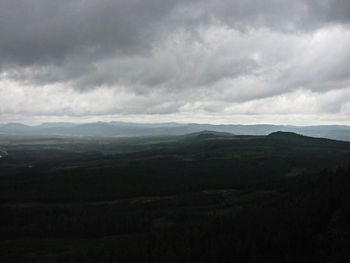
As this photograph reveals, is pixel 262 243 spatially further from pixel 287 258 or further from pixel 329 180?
pixel 329 180

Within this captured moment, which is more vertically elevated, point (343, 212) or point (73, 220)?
point (343, 212)

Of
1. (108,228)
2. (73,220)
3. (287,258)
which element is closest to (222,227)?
(287,258)

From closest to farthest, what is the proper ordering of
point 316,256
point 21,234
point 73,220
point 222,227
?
point 316,256 < point 222,227 < point 21,234 < point 73,220

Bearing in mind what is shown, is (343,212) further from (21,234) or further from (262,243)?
(21,234)

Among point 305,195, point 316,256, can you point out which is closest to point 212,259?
point 316,256

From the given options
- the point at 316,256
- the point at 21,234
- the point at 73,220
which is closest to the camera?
the point at 316,256

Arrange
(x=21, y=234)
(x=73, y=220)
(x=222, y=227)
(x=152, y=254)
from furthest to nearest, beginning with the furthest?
(x=73, y=220), (x=21, y=234), (x=222, y=227), (x=152, y=254)

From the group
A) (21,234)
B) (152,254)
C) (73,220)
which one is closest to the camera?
(152,254)

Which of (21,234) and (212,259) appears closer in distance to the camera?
(212,259)

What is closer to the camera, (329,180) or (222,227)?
(222,227)
